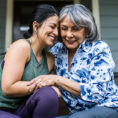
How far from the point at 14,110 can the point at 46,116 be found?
341mm

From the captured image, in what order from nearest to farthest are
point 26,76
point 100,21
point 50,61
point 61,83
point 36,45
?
point 61,83 < point 26,76 < point 36,45 < point 50,61 < point 100,21

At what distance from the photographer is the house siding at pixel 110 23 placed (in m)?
3.72

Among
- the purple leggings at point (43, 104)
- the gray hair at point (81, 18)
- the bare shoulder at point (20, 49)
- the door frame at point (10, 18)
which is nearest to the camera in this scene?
the purple leggings at point (43, 104)

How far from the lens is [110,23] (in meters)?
3.77

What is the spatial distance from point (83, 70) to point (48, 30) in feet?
1.41

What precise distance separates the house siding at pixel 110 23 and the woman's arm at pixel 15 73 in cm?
247

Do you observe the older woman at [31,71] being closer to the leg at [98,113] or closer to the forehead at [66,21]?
the forehead at [66,21]

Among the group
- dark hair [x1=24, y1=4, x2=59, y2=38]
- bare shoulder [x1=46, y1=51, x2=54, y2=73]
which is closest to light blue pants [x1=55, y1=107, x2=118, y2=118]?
bare shoulder [x1=46, y1=51, x2=54, y2=73]

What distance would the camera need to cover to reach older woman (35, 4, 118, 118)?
146 centimetres

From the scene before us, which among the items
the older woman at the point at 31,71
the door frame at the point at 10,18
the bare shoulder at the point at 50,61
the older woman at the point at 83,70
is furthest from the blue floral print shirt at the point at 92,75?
the door frame at the point at 10,18

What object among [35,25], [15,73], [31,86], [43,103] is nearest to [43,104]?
[43,103]

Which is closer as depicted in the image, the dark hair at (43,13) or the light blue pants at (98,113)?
the light blue pants at (98,113)

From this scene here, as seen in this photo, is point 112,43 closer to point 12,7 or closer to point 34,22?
point 12,7

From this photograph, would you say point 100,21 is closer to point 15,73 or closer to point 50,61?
point 50,61
